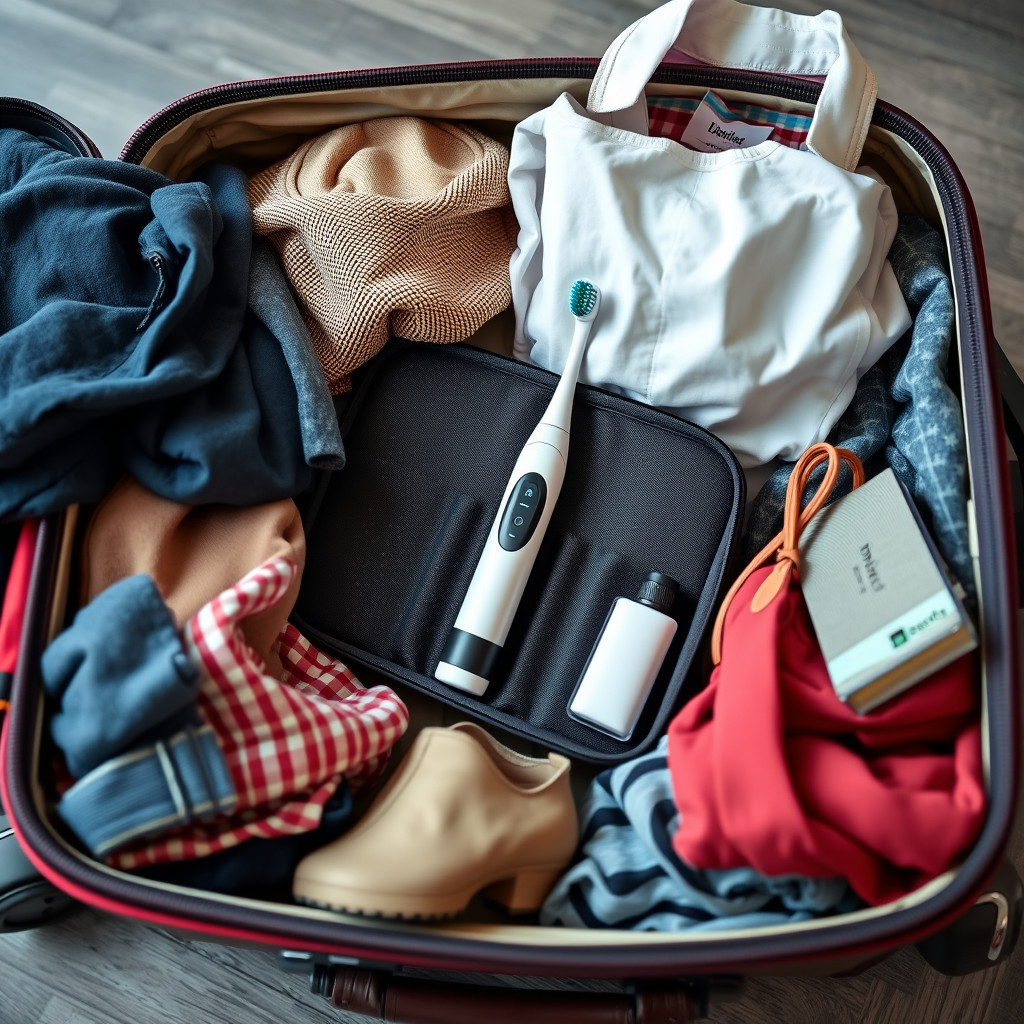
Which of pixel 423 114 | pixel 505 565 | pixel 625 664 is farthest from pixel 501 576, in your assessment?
pixel 423 114

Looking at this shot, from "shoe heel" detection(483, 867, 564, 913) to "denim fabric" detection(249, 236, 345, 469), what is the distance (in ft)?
1.25

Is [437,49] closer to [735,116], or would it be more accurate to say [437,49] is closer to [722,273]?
[735,116]

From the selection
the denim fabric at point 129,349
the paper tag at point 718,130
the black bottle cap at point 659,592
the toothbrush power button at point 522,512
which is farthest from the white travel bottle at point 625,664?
the paper tag at point 718,130

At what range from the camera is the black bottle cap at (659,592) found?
0.81 metres

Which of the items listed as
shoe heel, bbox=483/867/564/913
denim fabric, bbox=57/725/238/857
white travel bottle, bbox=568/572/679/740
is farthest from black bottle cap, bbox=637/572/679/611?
denim fabric, bbox=57/725/238/857

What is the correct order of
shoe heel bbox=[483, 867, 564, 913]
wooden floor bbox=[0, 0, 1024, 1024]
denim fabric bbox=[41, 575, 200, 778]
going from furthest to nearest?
wooden floor bbox=[0, 0, 1024, 1024] → shoe heel bbox=[483, 867, 564, 913] → denim fabric bbox=[41, 575, 200, 778]

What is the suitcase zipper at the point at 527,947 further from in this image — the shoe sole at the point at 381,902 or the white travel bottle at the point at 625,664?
the white travel bottle at the point at 625,664

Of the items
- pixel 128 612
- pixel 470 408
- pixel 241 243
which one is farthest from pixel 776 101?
pixel 128 612

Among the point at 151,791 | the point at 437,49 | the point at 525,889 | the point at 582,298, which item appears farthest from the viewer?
the point at 437,49

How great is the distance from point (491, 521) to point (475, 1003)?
0.40m

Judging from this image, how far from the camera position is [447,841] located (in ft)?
2.23

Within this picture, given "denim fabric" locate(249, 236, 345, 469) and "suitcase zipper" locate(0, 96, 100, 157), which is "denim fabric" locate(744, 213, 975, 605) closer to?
"denim fabric" locate(249, 236, 345, 469)

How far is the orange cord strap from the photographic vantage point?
752mm

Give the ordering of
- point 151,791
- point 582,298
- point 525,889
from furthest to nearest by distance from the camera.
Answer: point 582,298
point 525,889
point 151,791
